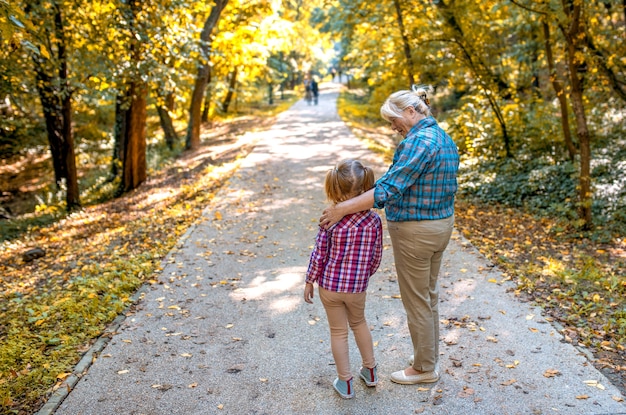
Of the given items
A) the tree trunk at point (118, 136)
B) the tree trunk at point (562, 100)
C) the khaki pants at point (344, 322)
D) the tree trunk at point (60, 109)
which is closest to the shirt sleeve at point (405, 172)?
the khaki pants at point (344, 322)

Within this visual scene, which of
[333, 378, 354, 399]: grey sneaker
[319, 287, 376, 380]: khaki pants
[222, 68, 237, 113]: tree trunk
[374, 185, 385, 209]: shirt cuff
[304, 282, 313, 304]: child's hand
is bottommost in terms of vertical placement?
[333, 378, 354, 399]: grey sneaker

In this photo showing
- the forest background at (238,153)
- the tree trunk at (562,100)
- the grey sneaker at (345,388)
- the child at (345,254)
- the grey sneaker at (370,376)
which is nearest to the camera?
the child at (345,254)

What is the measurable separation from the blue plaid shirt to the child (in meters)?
0.16

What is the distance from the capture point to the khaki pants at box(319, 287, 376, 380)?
138 inches

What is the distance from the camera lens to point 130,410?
3773 millimetres

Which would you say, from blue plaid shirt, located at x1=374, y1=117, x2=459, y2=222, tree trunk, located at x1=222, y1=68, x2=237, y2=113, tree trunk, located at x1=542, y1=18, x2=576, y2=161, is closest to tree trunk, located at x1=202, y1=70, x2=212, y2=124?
tree trunk, located at x1=222, y1=68, x2=237, y2=113

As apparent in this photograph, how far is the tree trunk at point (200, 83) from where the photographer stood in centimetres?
1509

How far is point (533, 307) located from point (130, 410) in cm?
382

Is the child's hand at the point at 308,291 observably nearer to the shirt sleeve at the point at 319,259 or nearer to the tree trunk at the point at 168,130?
the shirt sleeve at the point at 319,259

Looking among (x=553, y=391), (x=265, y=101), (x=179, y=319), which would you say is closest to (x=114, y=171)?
(x=179, y=319)

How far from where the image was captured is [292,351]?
4586 mm

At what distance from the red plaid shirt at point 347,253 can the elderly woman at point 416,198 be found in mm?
119

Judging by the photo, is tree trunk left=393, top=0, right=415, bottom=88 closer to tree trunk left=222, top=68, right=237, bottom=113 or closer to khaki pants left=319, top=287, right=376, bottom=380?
khaki pants left=319, top=287, right=376, bottom=380

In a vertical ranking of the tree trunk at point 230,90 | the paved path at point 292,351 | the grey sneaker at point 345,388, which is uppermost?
the tree trunk at point 230,90
